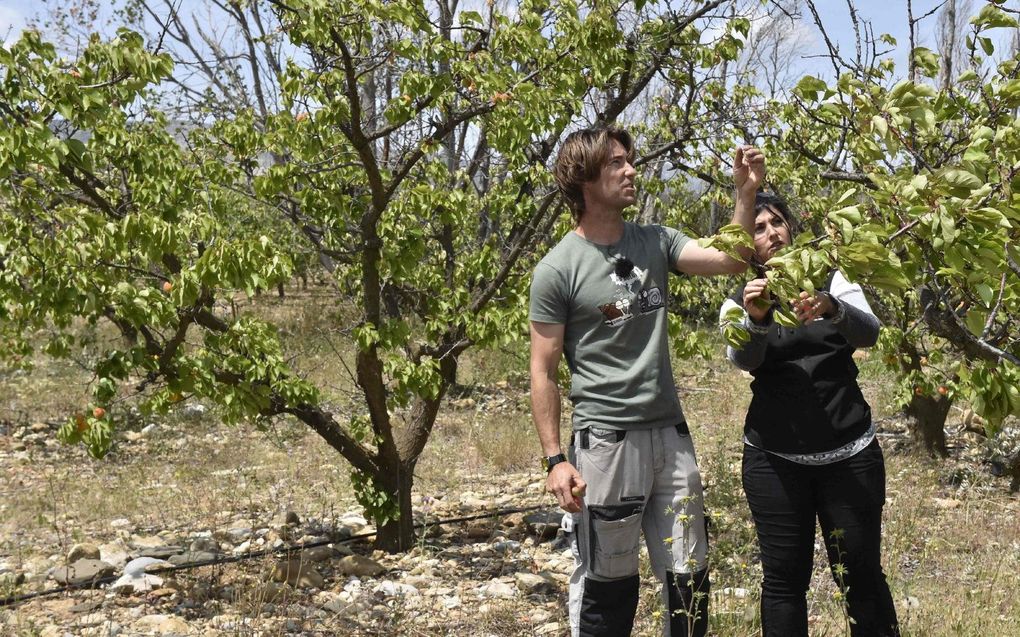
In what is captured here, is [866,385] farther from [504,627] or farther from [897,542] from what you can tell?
[504,627]

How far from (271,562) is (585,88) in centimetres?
326

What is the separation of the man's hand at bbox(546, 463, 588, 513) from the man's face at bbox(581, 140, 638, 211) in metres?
0.87

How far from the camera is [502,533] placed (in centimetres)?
591

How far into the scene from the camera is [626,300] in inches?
110

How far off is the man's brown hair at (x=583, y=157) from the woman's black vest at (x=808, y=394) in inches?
24.3

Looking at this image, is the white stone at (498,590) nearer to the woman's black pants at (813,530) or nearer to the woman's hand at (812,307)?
the woman's black pants at (813,530)

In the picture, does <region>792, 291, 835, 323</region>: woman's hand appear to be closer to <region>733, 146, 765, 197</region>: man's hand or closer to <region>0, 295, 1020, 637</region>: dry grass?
<region>733, 146, 765, 197</region>: man's hand

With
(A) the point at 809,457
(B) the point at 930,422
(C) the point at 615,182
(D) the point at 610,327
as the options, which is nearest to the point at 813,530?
(A) the point at 809,457

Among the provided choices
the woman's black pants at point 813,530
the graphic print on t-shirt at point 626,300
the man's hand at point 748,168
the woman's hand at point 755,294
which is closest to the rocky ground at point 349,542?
the woman's black pants at point 813,530

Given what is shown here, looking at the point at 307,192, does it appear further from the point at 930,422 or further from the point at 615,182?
the point at 930,422

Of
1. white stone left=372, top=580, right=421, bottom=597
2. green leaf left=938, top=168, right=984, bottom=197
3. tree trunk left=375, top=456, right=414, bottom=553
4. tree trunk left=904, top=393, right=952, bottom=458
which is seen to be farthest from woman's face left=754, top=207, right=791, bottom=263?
A: tree trunk left=904, top=393, right=952, bottom=458

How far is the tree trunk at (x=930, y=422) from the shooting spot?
23.5 feet

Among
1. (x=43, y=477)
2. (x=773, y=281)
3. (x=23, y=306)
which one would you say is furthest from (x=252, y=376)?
(x=43, y=477)

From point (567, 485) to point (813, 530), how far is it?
0.89m
